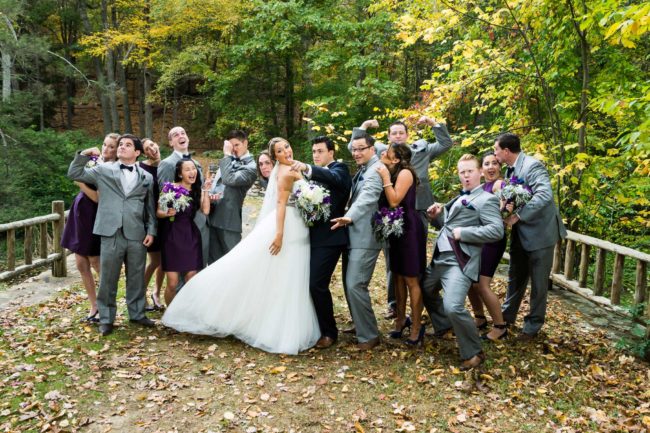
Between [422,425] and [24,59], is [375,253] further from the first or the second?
[24,59]

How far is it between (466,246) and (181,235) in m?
3.00

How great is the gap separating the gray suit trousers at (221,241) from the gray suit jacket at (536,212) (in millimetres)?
3270

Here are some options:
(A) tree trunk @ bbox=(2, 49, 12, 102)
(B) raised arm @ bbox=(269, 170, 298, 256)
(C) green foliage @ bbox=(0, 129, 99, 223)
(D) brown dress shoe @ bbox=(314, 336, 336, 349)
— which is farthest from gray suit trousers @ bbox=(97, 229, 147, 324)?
(A) tree trunk @ bbox=(2, 49, 12, 102)

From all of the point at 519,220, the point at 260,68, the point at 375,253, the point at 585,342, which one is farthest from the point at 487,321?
the point at 260,68

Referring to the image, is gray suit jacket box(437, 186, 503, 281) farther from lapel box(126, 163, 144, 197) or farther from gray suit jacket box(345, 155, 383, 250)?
lapel box(126, 163, 144, 197)

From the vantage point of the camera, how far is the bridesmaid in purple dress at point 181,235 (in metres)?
5.54

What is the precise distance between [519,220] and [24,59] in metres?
15.5

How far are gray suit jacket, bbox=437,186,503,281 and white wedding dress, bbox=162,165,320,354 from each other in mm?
1526

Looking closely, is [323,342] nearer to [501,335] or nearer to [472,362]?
[472,362]

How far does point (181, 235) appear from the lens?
5.56m

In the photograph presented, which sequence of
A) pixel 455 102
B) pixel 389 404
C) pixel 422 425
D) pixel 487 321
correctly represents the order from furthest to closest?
pixel 455 102 → pixel 487 321 → pixel 389 404 → pixel 422 425

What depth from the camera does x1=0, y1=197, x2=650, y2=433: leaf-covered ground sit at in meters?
3.94

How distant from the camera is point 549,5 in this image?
6594 mm

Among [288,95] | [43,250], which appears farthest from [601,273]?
[288,95]
